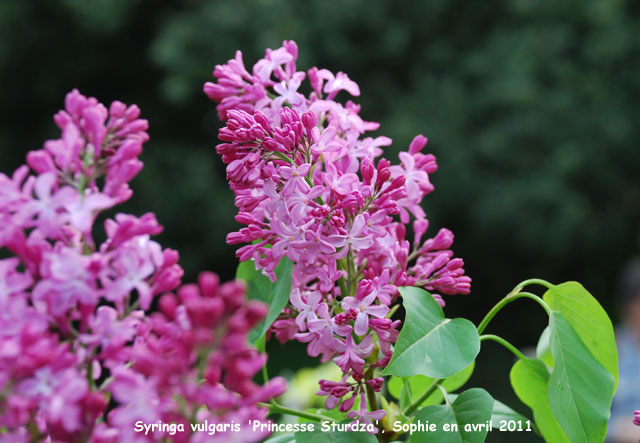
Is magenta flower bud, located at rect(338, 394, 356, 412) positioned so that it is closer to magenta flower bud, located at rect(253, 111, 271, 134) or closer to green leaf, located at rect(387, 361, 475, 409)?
green leaf, located at rect(387, 361, 475, 409)

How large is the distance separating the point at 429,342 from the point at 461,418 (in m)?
0.06

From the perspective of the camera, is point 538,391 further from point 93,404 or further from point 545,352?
point 93,404

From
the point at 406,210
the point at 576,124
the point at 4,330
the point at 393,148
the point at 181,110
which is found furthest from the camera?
the point at 181,110

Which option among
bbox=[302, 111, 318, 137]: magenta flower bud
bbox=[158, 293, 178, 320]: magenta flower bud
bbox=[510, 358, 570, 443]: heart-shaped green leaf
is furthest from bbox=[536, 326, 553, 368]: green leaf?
bbox=[158, 293, 178, 320]: magenta flower bud

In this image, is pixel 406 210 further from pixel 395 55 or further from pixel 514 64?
pixel 395 55

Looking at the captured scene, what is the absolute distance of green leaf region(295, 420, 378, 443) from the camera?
471 millimetres

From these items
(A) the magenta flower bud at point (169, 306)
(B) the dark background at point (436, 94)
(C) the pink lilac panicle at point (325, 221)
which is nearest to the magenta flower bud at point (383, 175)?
(C) the pink lilac panicle at point (325, 221)

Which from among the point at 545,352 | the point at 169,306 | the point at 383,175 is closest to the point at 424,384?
the point at 545,352

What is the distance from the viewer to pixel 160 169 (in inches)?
271

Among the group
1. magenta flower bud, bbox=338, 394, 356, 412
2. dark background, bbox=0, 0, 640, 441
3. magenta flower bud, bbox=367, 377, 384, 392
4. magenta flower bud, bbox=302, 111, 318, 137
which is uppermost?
dark background, bbox=0, 0, 640, 441

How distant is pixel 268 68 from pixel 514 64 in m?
6.16

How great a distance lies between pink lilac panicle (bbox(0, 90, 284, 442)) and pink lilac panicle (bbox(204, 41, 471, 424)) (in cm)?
13

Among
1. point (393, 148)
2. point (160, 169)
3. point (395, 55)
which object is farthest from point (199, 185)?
point (395, 55)

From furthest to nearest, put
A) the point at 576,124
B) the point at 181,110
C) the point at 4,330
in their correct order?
the point at 181,110 < the point at 576,124 < the point at 4,330
